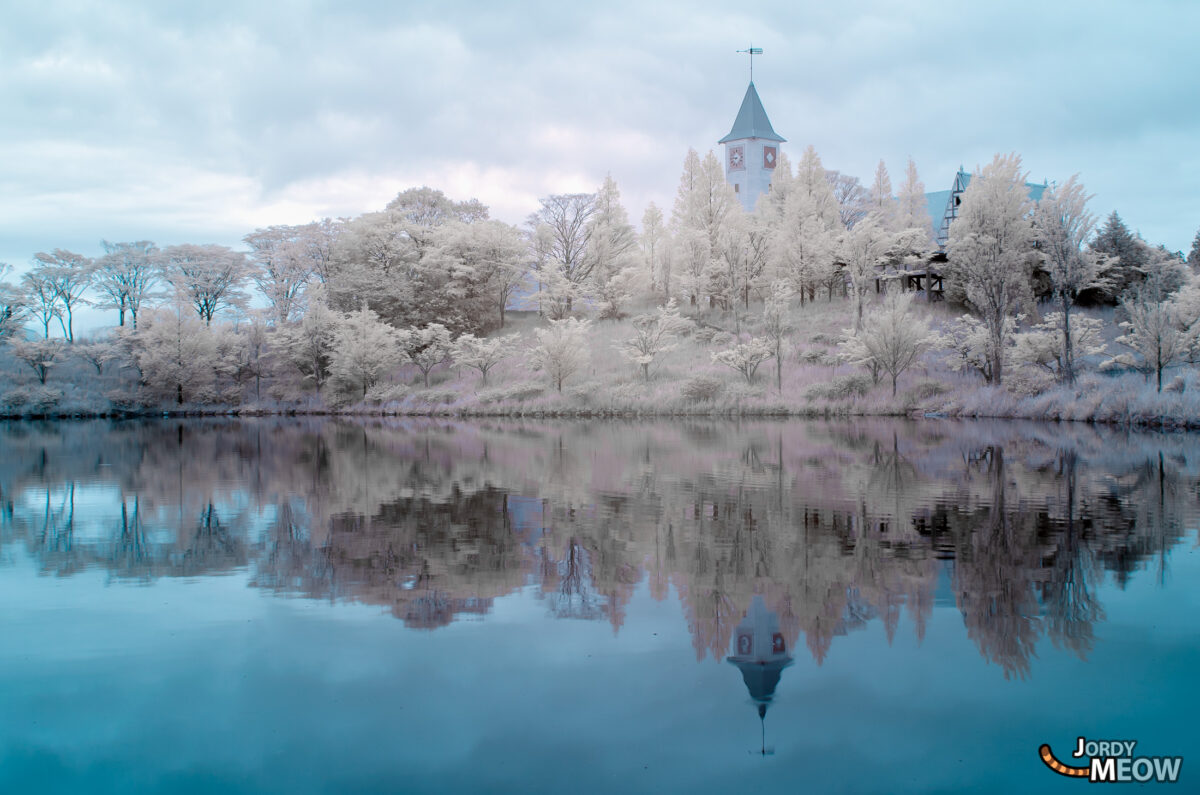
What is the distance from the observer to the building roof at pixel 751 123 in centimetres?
6156

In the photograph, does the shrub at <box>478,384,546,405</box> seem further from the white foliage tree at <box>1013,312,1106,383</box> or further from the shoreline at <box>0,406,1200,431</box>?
the white foliage tree at <box>1013,312,1106,383</box>

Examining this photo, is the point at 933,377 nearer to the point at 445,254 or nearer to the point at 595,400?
the point at 595,400

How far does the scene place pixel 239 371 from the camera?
43.6m

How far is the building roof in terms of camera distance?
61.6m

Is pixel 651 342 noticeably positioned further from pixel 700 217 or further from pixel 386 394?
pixel 386 394

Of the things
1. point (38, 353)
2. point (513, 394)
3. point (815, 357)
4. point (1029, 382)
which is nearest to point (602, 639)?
point (1029, 382)

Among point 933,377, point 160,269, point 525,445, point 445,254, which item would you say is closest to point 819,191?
point 933,377

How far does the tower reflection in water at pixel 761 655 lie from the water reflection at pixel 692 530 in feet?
0.06

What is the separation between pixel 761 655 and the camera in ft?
13.7

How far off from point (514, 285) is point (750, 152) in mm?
26711

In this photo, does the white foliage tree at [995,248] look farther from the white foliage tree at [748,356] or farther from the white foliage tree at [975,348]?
the white foliage tree at [748,356]

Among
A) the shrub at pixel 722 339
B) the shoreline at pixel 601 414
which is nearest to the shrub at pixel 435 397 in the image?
the shoreline at pixel 601 414

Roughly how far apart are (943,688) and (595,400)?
2804 centimetres

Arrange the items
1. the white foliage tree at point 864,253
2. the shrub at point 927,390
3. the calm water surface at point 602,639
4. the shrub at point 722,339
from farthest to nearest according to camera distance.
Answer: the shrub at point 722,339, the white foliage tree at point 864,253, the shrub at point 927,390, the calm water surface at point 602,639
